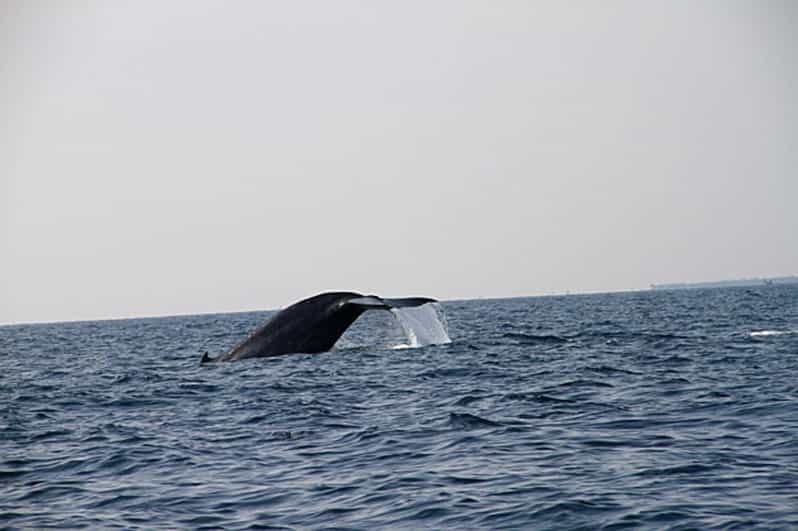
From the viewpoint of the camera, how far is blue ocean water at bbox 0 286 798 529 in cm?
870

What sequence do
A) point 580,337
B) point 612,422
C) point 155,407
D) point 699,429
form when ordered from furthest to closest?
point 580,337 < point 155,407 < point 612,422 < point 699,429

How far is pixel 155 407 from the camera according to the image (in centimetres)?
1670

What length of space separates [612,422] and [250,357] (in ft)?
39.2

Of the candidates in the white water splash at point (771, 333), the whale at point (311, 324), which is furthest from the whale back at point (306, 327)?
the white water splash at point (771, 333)

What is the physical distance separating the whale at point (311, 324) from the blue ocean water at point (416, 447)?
0.54 m

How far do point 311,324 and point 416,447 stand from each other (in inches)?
411

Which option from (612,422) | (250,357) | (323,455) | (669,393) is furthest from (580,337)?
(323,455)

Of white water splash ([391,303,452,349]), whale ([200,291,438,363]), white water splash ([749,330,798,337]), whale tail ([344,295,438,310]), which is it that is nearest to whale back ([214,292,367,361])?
whale ([200,291,438,363])

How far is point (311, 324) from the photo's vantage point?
71.4ft

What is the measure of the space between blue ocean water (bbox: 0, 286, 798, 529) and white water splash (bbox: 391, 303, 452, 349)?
3.73 ft

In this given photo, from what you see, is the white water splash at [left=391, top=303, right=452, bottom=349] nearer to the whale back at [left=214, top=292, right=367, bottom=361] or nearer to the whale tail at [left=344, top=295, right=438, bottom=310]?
the whale tail at [left=344, top=295, right=438, bottom=310]

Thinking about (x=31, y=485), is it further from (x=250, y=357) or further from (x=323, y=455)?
(x=250, y=357)

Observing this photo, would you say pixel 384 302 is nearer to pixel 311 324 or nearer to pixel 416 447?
pixel 311 324

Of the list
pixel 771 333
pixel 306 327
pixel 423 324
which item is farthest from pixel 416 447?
pixel 771 333
